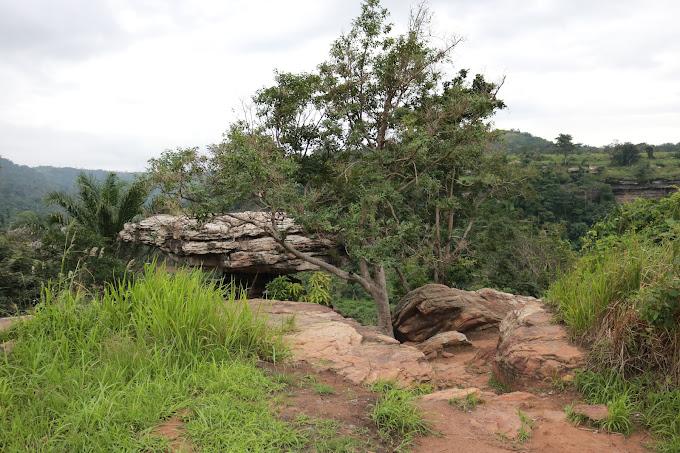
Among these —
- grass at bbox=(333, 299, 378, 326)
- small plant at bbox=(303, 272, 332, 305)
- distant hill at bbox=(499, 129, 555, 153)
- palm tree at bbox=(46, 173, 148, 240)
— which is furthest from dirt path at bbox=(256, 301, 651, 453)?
distant hill at bbox=(499, 129, 555, 153)

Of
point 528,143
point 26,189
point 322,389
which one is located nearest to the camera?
point 322,389

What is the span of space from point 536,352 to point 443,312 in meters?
5.39

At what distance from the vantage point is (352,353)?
4703 millimetres

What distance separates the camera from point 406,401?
3160mm

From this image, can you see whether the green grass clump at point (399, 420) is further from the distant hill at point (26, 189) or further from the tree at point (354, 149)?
the distant hill at point (26, 189)

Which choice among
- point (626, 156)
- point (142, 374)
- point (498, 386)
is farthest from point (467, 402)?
point (626, 156)

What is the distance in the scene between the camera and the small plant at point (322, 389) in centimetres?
346

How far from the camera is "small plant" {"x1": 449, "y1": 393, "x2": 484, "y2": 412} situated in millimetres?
3500

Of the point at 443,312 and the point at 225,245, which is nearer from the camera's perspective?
the point at 443,312

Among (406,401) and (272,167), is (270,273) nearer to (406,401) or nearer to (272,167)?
(272,167)

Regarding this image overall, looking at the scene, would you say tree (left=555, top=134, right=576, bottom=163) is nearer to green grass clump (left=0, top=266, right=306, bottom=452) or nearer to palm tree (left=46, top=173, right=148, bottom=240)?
palm tree (left=46, top=173, right=148, bottom=240)

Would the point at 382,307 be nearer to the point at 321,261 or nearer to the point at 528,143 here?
the point at 321,261

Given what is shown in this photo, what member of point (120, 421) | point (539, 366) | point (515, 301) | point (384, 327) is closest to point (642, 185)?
point (515, 301)

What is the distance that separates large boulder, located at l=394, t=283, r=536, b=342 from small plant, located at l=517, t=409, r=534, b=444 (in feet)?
20.1
